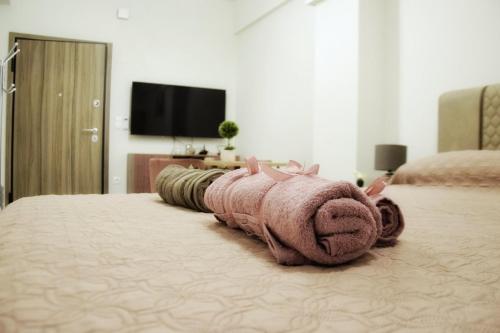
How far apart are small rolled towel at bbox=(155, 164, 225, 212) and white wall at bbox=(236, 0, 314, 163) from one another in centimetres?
246

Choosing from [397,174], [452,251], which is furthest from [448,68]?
[452,251]

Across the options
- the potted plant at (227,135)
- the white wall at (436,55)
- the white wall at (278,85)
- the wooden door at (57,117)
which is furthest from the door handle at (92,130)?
the white wall at (436,55)

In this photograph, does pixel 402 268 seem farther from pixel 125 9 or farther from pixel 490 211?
pixel 125 9

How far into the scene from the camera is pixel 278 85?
4430 mm

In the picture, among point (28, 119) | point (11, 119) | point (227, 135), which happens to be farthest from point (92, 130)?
point (227, 135)

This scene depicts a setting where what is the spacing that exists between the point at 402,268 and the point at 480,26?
2485 mm

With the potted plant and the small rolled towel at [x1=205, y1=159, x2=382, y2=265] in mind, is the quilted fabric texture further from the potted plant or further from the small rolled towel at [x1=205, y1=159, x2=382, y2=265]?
the potted plant

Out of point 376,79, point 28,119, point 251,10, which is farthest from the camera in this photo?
point 251,10

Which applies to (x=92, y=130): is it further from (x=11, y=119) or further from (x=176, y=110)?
(x=176, y=110)

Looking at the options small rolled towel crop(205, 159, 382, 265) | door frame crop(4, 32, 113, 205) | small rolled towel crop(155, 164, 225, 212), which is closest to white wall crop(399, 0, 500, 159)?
small rolled towel crop(155, 164, 225, 212)

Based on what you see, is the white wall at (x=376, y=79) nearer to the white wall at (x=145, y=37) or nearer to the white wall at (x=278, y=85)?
the white wall at (x=278, y=85)

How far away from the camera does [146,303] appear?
479 millimetres

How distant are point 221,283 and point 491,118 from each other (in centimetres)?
245

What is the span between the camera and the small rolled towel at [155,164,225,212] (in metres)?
1.34
